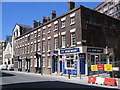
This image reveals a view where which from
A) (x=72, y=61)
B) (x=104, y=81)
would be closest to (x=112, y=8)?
(x=72, y=61)

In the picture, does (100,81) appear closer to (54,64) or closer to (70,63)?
(70,63)

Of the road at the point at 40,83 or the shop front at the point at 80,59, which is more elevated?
the shop front at the point at 80,59

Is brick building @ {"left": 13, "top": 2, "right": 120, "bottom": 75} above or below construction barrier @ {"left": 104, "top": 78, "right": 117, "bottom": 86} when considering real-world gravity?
above

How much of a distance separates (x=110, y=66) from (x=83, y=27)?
29.9ft

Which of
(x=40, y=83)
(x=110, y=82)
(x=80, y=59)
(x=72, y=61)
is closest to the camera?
(x=110, y=82)

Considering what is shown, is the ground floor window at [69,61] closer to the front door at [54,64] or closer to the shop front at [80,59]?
the shop front at [80,59]

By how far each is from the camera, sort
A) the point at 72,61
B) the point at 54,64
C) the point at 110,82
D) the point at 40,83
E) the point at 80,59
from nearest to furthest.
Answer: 1. the point at 110,82
2. the point at 40,83
3. the point at 80,59
4. the point at 72,61
5. the point at 54,64

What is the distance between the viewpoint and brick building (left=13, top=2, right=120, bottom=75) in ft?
72.4

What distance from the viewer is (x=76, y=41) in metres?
22.5

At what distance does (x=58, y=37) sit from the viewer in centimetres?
2622

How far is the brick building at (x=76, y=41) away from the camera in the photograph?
72.4ft

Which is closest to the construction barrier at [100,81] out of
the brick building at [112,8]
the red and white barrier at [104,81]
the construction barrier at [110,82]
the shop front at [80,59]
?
the red and white barrier at [104,81]

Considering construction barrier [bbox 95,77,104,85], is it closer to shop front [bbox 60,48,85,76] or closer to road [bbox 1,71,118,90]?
road [bbox 1,71,118,90]

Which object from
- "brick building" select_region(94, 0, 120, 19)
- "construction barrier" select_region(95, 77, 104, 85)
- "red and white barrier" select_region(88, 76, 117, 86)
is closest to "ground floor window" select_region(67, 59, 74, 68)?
"red and white barrier" select_region(88, 76, 117, 86)
